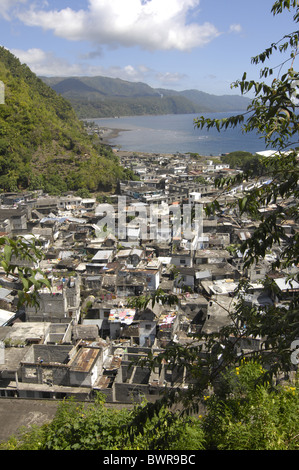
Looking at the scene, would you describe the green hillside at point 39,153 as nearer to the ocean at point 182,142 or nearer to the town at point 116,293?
the town at point 116,293

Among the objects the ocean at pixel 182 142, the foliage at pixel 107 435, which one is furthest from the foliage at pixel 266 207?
the ocean at pixel 182 142

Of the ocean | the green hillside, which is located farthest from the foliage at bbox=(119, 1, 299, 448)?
the ocean

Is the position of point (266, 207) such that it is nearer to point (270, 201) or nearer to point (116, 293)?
point (270, 201)

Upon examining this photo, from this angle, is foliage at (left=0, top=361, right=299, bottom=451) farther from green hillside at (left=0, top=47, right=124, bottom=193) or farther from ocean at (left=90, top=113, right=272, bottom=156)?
ocean at (left=90, top=113, right=272, bottom=156)

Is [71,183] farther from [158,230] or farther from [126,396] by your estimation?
[126,396]

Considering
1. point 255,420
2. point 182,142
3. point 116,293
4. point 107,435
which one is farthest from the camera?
point 182,142

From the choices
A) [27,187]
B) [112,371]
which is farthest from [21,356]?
[27,187]

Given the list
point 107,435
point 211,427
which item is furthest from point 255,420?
point 107,435
